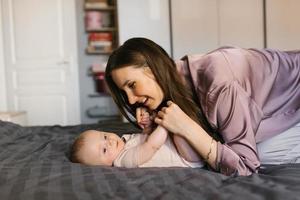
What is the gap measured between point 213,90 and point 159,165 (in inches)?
11.8

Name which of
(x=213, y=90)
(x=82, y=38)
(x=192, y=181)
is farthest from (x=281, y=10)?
(x=192, y=181)

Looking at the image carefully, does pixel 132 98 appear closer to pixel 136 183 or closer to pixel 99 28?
pixel 136 183

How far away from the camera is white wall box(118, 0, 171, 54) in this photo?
3.67m

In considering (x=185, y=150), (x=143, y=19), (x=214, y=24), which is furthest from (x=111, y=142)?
(x=214, y=24)

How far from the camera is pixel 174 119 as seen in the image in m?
1.13

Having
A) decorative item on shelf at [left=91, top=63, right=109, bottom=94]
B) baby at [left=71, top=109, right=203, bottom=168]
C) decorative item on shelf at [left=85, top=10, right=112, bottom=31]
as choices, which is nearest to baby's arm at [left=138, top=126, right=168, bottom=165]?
baby at [left=71, top=109, right=203, bottom=168]

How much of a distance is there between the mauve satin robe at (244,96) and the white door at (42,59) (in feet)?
9.56

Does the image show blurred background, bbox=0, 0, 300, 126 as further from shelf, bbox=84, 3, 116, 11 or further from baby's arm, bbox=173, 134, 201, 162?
baby's arm, bbox=173, 134, 201, 162

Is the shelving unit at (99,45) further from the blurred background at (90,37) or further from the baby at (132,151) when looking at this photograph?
the baby at (132,151)

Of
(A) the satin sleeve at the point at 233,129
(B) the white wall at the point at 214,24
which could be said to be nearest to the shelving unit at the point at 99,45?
(B) the white wall at the point at 214,24

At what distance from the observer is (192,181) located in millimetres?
986

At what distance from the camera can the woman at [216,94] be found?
110cm

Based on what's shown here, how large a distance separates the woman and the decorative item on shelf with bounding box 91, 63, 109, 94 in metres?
2.75

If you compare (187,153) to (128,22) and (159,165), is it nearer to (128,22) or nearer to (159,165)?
(159,165)
